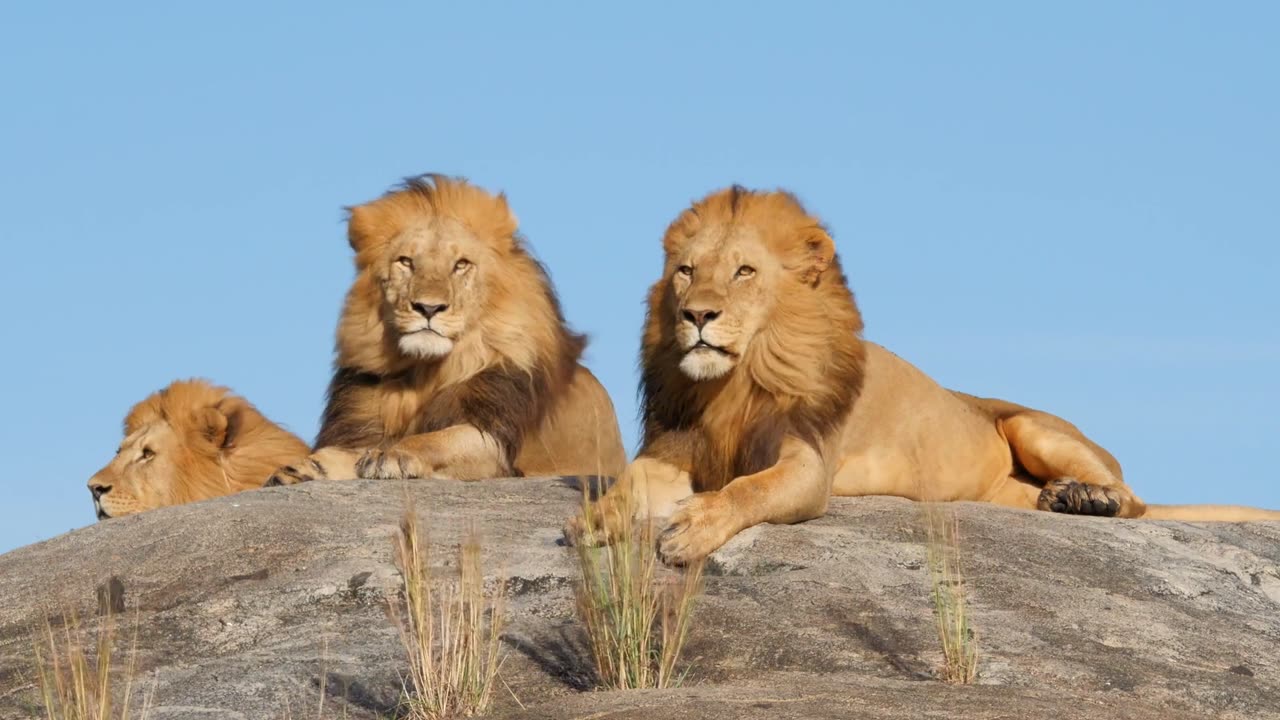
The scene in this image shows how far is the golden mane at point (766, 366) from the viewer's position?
6801 millimetres

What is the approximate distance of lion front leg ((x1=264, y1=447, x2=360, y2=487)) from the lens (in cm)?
812

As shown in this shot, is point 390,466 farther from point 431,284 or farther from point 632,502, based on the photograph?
point 632,502

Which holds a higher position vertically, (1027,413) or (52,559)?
(1027,413)

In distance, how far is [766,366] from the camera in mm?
6793

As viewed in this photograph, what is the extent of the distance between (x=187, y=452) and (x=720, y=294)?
379 centimetres

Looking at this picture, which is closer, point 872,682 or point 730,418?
point 872,682

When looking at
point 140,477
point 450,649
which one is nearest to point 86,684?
point 450,649

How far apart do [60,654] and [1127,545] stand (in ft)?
10.8

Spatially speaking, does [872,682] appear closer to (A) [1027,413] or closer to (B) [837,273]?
(B) [837,273]

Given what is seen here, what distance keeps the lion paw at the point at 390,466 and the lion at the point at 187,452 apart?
5.50 feet

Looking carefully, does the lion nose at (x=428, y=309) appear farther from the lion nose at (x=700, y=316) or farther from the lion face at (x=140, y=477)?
the lion nose at (x=700, y=316)

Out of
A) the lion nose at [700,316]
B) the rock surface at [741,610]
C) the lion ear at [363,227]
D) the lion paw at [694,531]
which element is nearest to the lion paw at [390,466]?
the rock surface at [741,610]

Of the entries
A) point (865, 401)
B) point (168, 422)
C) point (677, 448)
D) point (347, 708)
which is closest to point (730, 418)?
point (677, 448)

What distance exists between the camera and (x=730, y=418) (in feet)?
22.5
